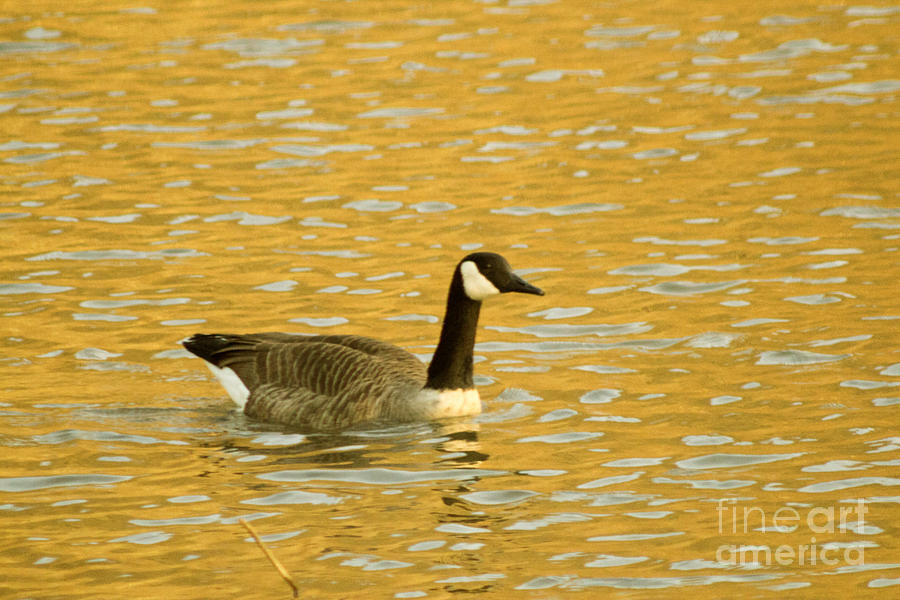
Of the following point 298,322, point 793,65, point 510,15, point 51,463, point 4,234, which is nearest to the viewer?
point 51,463

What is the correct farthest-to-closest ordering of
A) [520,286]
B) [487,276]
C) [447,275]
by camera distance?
[447,275] < [487,276] < [520,286]

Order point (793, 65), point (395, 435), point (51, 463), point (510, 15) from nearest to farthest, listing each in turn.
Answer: point (51, 463) → point (395, 435) → point (793, 65) → point (510, 15)

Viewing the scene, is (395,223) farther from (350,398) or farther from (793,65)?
(793,65)

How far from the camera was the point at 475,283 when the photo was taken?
1266 centimetres

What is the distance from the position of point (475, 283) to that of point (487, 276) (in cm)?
13

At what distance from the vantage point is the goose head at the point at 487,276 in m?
12.5

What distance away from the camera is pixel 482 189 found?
1877cm

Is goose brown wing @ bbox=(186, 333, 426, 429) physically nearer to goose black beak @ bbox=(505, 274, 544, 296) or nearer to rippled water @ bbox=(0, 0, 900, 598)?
rippled water @ bbox=(0, 0, 900, 598)

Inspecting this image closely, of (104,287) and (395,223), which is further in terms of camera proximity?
(395,223)

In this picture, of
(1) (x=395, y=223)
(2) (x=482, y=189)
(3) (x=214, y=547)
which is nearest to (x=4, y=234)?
(1) (x=395, y=223)

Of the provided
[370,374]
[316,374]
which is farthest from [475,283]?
[316,374]

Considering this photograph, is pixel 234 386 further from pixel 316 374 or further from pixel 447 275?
pixel 447 275

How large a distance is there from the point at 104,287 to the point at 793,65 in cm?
1173

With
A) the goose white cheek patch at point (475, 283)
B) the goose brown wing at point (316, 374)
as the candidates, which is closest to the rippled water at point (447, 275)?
the goose brown wing at point (316, 374)
